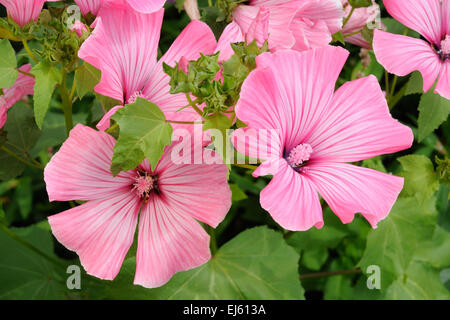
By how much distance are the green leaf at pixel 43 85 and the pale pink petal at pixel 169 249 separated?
216 mm

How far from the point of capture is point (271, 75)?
606 millimetres

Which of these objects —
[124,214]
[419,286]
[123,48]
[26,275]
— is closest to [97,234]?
[124,214]

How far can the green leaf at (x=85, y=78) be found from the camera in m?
0.68

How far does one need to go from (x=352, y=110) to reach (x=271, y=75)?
0.15 m

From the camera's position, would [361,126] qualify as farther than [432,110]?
No

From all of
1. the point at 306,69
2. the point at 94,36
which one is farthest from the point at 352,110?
the point at 94,36

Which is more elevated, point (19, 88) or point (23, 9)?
point (23, 9)

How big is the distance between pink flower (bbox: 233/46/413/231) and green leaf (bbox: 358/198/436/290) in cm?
36

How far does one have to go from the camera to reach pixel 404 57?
0.73 metres

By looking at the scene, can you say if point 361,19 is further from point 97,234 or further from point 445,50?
point 97,234

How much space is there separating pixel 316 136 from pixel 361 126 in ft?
0.23

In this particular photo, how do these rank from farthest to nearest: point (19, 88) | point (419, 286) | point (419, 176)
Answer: point (419, 286) → point (419, 176) → point (19, 88)
